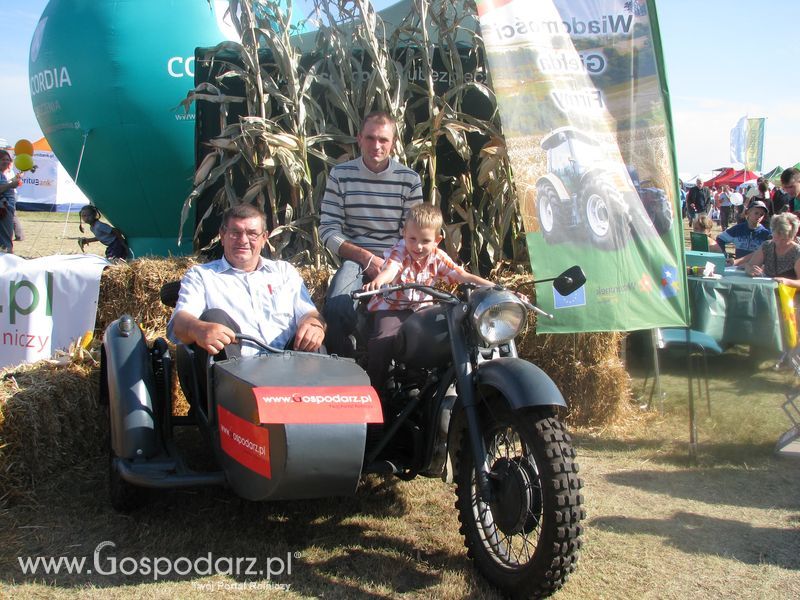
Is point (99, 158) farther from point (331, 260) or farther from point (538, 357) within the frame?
point (538, 357)

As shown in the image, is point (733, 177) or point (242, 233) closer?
point (242, 233)

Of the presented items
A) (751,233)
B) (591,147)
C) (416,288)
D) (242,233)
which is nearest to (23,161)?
(242,233)

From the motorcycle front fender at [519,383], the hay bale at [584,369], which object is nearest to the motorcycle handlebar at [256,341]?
the motorcycle front fender at [519,383]

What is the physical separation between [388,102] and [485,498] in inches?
142

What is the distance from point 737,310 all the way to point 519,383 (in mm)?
4393

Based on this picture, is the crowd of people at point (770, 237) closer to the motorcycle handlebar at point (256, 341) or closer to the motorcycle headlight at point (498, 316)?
the motorcycle headlight at point (498, 316)

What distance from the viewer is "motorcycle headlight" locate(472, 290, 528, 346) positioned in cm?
265

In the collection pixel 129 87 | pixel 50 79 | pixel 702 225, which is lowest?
pixel 702 225

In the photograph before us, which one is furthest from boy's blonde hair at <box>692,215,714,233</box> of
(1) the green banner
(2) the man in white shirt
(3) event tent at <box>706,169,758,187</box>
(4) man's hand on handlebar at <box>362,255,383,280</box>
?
(1) the green banner

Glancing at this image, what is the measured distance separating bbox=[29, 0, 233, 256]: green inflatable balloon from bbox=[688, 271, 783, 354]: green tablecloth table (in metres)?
5.02

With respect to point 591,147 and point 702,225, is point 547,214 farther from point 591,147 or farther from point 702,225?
point 702,225

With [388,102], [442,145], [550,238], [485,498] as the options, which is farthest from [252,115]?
[485,498]

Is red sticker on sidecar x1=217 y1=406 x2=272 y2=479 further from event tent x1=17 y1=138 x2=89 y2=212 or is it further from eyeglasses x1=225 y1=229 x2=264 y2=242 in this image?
→ event tent x1=17 y1=138 x2=89 y2=212

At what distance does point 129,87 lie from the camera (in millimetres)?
7293
